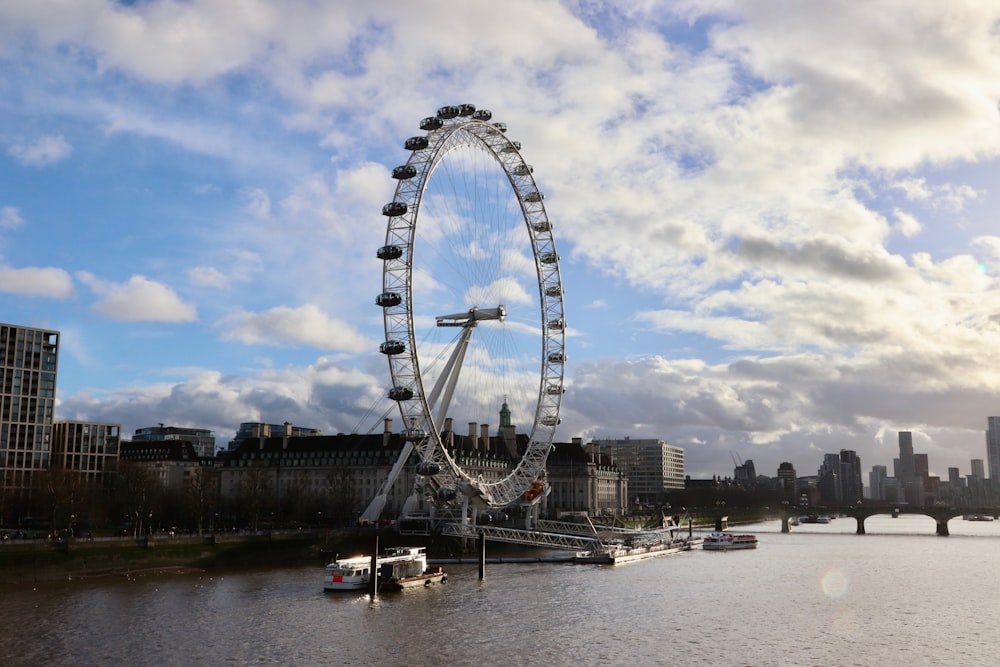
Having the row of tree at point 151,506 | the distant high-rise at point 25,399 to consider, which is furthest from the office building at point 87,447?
the row of tree at point 151,506

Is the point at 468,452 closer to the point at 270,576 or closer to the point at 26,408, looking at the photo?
the point at 26,408

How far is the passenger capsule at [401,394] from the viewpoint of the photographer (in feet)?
248

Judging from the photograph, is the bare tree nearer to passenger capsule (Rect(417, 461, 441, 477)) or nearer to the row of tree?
the row of tree

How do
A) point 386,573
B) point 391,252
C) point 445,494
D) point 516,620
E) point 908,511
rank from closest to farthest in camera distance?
1. point 516,620
2. point 386,573
3. point 391,252
4. point 445,494
5. point 908,511

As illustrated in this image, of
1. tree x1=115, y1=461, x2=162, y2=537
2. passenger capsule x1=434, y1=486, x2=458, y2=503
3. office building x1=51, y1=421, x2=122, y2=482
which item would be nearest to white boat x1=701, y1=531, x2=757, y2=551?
passenger capsule x1=434, y1=486, x2=458, y2=503

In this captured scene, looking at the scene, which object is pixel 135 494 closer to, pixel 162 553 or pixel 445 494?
pixel 162 553

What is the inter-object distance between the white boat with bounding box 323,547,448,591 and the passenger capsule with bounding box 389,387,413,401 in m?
12.3

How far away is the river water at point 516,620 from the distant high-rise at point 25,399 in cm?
5887

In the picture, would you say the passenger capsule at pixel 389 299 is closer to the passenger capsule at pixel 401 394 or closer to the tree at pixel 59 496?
the passenger capsule at pixel 401 394

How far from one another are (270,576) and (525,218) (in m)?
41.3

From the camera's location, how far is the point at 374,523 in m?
97.1

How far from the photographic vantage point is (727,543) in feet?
365

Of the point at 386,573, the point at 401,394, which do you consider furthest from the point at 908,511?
the point at 386,573

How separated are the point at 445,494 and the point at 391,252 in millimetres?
23855
